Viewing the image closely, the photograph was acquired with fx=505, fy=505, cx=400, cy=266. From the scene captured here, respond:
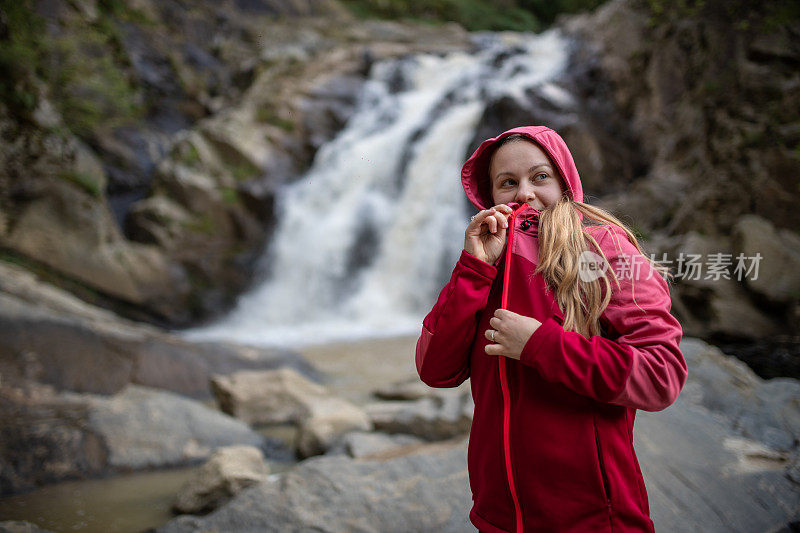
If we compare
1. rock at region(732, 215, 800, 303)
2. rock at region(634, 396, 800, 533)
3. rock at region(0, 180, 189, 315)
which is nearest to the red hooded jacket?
rock at region(634, 396, 800, 533)

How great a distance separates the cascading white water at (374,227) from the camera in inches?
392

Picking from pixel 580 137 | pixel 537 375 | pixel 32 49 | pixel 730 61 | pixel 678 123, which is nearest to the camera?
→ pixel 537 375

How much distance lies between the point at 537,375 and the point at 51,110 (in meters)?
8.91

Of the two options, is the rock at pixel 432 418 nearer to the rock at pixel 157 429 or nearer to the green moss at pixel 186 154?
the rock at pixel 157 429

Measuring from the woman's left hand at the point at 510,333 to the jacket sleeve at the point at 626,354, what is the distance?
18 millimetres

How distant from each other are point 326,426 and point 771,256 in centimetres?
498

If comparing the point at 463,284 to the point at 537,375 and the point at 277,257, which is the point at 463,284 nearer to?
the point at 537,375

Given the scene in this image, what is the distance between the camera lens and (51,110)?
25.0 ft

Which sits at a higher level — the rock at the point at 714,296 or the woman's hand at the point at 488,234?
the woman's hand at the point at 488,234

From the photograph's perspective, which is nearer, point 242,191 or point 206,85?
point 242,191

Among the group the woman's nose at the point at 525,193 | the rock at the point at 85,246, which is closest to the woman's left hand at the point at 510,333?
the woman's nose at the point at 525,193

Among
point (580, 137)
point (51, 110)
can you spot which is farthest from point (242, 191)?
point (580, 137)

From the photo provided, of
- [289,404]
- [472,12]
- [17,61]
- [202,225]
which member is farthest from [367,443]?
[472,12]

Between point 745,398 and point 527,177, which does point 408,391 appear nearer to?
point 745,398
